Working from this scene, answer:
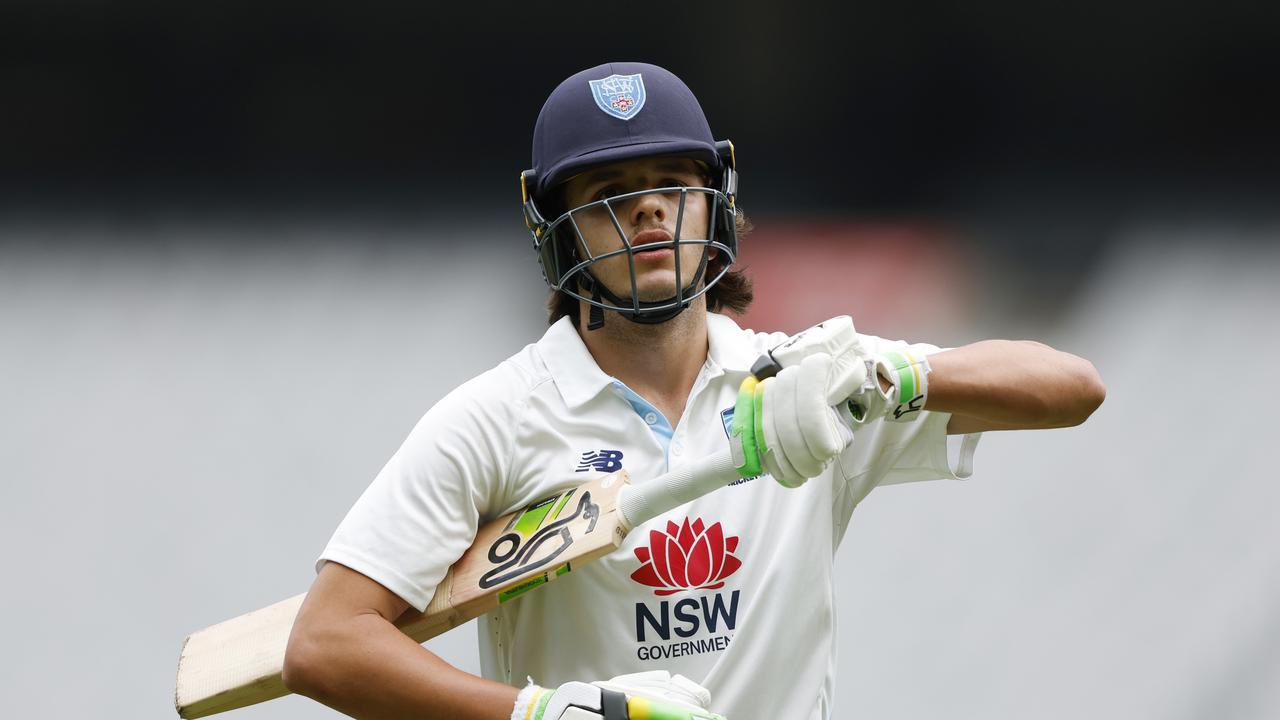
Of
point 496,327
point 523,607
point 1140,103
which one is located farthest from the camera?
point 1140,103

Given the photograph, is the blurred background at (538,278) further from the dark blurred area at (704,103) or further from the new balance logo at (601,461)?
the new balance logo at (601,461)

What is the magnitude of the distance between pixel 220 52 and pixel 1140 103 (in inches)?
82.7

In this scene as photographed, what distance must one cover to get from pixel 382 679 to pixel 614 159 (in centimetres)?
68

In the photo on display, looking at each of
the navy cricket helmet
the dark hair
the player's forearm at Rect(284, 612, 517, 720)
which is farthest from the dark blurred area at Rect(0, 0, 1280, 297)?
the player's forearm at Rect(284, 612, 517, 720)

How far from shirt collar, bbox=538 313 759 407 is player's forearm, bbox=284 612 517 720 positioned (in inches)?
14.5

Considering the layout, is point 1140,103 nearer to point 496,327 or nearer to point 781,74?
point 781,74

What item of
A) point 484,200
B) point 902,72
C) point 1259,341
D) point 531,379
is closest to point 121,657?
point 484,200

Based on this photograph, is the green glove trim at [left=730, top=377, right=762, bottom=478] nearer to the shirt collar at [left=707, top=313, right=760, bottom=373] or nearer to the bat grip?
the bat grip

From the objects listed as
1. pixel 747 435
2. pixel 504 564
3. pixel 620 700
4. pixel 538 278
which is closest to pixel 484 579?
pixel 504 564

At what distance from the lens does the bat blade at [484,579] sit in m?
1.39

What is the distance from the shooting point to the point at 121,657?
2490 mm

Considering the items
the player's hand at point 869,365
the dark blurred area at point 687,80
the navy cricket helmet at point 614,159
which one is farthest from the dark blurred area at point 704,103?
the player's hand at point 869,365

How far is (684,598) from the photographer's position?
148 centimetres

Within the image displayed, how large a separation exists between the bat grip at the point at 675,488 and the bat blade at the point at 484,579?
21 mm
